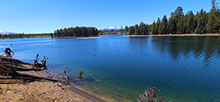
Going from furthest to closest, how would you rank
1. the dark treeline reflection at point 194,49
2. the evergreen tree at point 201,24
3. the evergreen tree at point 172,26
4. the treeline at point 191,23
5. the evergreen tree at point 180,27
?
1. the evergreen tree at point 172,26
2. the evergreen tree at point 180,27
3. the evergreen tree at point 201,24
4. the treeline at point 191,23
5. the dark treeline reflection at point 194,49

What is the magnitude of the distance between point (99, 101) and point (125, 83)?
4.52m

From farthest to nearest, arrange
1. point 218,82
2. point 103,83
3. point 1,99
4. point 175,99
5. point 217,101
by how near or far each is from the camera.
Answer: point 103,83, point 218,82, point 175,99, point 217,101, point 1,99

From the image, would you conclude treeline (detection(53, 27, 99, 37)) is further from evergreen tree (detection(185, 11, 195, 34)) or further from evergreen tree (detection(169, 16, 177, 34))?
evergreen tree (detection(185, 11, 195, 34))

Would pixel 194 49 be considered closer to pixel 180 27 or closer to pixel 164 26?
pixel 180 27

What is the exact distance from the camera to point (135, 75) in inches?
624

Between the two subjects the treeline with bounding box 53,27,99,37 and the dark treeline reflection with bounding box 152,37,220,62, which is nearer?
the dark treeline reflection with bounding box 152,37,220,62

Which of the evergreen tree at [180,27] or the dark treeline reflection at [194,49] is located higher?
the evergreen tree at [180,27]

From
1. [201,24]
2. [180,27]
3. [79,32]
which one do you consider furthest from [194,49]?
[79,32]

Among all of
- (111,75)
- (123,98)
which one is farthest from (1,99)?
(111,75)

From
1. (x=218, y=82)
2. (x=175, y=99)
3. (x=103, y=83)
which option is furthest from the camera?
(x=103, y=83)

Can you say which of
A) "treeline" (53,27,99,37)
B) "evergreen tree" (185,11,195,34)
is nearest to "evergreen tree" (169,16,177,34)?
"evergreen tree" (185,11,195,34)

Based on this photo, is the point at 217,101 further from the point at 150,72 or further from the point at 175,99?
the point at 150,72

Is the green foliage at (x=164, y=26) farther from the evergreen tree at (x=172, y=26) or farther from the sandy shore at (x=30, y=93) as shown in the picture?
the sandy shore at (x=30, y=93)

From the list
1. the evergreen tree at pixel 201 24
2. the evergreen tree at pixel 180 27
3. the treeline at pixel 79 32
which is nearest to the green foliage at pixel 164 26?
the evergreen tree at pixel 180 27
